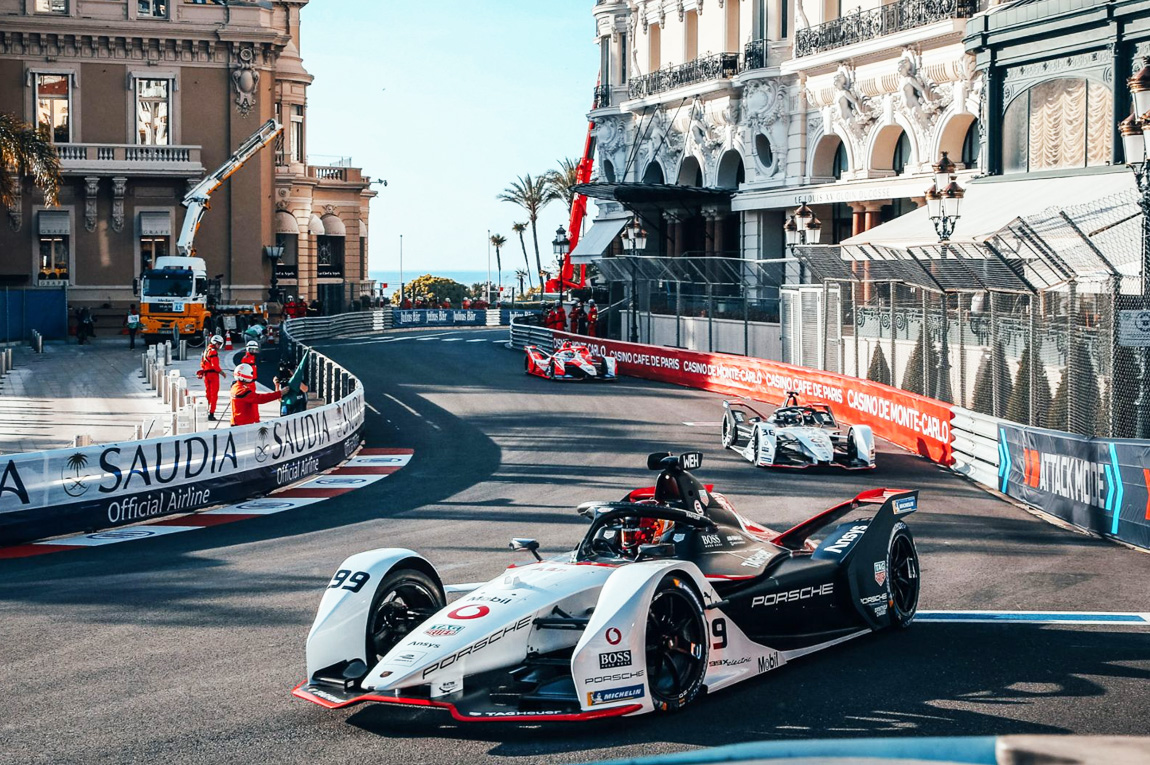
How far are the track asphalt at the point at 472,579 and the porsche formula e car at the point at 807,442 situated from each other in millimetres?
255

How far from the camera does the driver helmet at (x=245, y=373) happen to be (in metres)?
19.3

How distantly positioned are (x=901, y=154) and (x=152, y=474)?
27288mm

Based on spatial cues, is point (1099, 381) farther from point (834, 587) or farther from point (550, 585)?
point (550, 585)

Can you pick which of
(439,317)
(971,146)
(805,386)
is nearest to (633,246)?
(971,146)

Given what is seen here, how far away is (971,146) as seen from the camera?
3419cm

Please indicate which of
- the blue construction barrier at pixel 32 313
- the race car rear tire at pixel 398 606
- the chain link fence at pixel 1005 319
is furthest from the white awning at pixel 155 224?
the race car rear tire at pixel 398 606

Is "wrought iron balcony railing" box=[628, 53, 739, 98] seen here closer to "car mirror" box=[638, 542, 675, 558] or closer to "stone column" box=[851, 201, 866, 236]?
"stone column" box=[851, 201, 866, 236]

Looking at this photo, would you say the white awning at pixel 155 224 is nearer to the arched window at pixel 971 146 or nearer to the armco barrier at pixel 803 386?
the armco barrier at pixel 803 386

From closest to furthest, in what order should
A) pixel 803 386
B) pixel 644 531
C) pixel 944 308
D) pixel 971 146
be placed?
pixel 644 531 < pixel 944 308 < pixel 803 386 < pixel 971 146

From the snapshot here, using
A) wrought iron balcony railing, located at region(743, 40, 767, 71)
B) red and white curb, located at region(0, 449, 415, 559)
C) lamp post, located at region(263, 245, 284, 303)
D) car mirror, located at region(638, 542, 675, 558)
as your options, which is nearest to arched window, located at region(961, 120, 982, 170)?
wrought iron balcony railing, located at region(743, 40, 767, 71)

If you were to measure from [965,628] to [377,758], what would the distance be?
485 centimetres

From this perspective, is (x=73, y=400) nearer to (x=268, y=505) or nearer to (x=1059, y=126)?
(x=268, y=505)

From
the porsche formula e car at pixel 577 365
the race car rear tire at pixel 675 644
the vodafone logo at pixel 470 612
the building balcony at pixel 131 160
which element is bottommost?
the race car rear tire at pixel 675 644

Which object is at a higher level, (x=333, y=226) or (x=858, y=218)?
(x=333, y=226)
